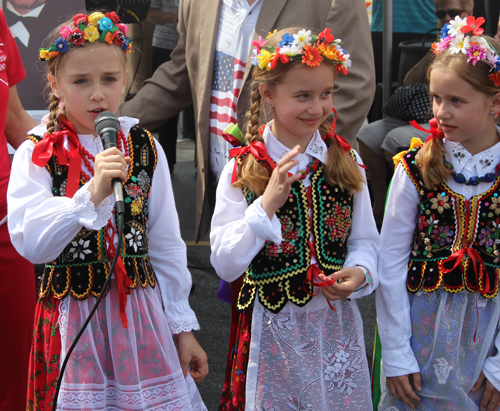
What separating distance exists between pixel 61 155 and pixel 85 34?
0.39m

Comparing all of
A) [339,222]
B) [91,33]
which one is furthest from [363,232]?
[91,33]

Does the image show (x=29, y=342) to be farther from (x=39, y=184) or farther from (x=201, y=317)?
(x=201, y=317)

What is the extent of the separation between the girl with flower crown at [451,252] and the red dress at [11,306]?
1.38 meters

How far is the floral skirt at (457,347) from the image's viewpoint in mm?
2006

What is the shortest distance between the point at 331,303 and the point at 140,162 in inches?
31.5

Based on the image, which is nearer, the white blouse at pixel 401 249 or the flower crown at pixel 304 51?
the flower crown at pixel 304 51

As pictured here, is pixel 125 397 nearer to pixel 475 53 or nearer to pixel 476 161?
pixel 476 161

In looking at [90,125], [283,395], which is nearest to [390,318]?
[283,395]

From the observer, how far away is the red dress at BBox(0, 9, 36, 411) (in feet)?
7.39

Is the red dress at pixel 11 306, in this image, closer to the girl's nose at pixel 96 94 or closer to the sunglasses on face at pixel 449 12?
the girl's nose at pixel 96 94

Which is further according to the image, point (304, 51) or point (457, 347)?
point (457, 347)

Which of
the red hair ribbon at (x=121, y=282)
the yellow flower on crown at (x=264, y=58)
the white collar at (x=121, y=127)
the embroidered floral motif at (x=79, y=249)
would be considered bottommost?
the red hair ribbon at (x=121, y=282)

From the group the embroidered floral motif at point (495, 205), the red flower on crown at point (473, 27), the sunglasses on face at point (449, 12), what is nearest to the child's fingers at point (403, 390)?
the embroidered floral motif at point (495, 205)

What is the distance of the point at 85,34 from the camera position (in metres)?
1.83
